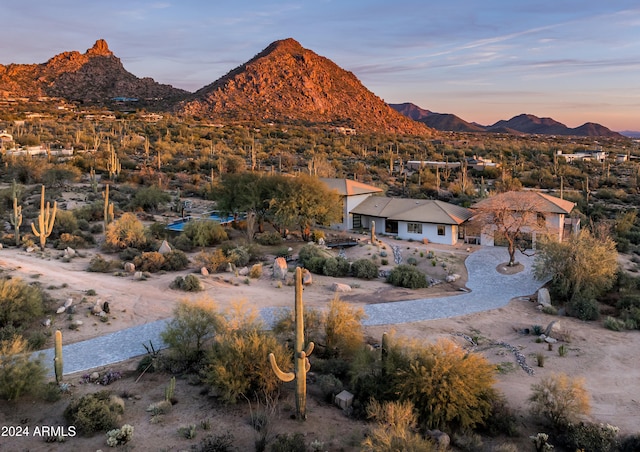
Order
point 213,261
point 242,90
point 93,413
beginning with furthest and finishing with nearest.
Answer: point 242,90
point 213,261
point 93,413

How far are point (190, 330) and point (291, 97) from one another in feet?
308

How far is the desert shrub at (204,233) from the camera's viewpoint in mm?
27827

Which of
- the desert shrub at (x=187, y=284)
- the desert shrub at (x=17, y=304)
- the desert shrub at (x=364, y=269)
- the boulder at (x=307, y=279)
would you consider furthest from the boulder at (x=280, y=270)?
the desert shrub at (x=17, y=304)

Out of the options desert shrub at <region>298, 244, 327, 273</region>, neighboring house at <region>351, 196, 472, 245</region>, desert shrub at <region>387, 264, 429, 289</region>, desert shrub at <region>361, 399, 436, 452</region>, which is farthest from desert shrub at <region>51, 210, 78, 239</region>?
desert shrub at <region>361, 399, 436, 452</region>

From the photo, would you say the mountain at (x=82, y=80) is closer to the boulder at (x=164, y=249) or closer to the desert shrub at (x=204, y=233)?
the desert shrub at (x=204, y=233)

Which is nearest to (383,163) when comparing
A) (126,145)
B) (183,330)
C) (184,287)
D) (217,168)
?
(217,168)

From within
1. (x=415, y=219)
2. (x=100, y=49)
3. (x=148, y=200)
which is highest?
(x=100, y=49)

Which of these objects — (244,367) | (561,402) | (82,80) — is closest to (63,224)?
(244,367)

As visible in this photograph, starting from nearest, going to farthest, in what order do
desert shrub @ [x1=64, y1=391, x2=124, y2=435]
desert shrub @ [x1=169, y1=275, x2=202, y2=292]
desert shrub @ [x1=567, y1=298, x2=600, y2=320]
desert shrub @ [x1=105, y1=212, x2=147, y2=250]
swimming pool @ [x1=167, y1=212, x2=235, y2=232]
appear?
desert shrub @ [x1=64, y1=391, x2=124, y2=435], desert shrub @ [x1=567, y1=298, x2=600, y2=320], desert shrub @ [x1=169, y1=275, x2=202, y2=292], desert shrub @ [x1=105, y1=212, x2=147, y2=250], swimming pool @ [x1=167, y1=212, x2=235, y2=232]

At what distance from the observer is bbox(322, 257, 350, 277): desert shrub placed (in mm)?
23547

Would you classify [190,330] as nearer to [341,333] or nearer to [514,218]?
[341,333]

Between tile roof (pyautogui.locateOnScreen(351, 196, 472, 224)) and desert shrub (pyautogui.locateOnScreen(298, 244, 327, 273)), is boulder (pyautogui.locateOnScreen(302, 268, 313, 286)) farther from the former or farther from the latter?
tile roof (pyautogui.locateOnScreen(351, 196, 472, 224))

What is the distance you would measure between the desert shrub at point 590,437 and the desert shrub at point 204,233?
67.9ft

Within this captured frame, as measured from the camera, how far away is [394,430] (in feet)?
32.0
